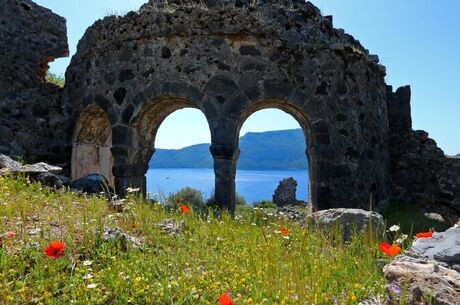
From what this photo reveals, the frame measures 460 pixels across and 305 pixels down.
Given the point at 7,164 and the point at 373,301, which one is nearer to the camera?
the point at 373,301

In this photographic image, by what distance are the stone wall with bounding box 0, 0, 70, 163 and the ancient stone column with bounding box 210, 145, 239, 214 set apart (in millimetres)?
3780

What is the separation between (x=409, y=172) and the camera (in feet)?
31.9

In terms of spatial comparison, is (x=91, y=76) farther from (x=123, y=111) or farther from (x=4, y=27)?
(x=4, y=27)

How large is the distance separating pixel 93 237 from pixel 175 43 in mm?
5322

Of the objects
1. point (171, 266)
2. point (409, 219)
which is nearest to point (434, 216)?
point (409, 219)

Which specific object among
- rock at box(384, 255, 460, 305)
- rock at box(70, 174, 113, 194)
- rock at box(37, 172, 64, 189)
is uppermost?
rock at box(37, 172, 64, 189)

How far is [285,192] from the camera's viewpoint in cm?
1841

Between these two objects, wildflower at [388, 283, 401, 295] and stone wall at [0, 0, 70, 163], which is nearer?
wildflower at [388, 283, 401, 295]

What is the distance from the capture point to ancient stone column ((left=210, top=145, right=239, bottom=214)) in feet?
22.9

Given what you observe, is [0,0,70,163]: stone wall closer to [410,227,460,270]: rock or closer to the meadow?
the meadow

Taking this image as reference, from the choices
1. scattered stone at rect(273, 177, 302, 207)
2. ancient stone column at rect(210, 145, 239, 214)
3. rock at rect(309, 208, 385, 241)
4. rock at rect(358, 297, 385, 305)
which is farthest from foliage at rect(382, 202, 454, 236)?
scattered stone at rect(273, 177, 302, 207)

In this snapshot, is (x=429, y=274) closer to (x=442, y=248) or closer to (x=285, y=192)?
(x=442, y=248)

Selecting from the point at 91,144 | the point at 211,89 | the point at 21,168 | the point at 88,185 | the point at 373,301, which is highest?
the point at 211,89

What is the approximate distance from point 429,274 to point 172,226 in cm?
257
